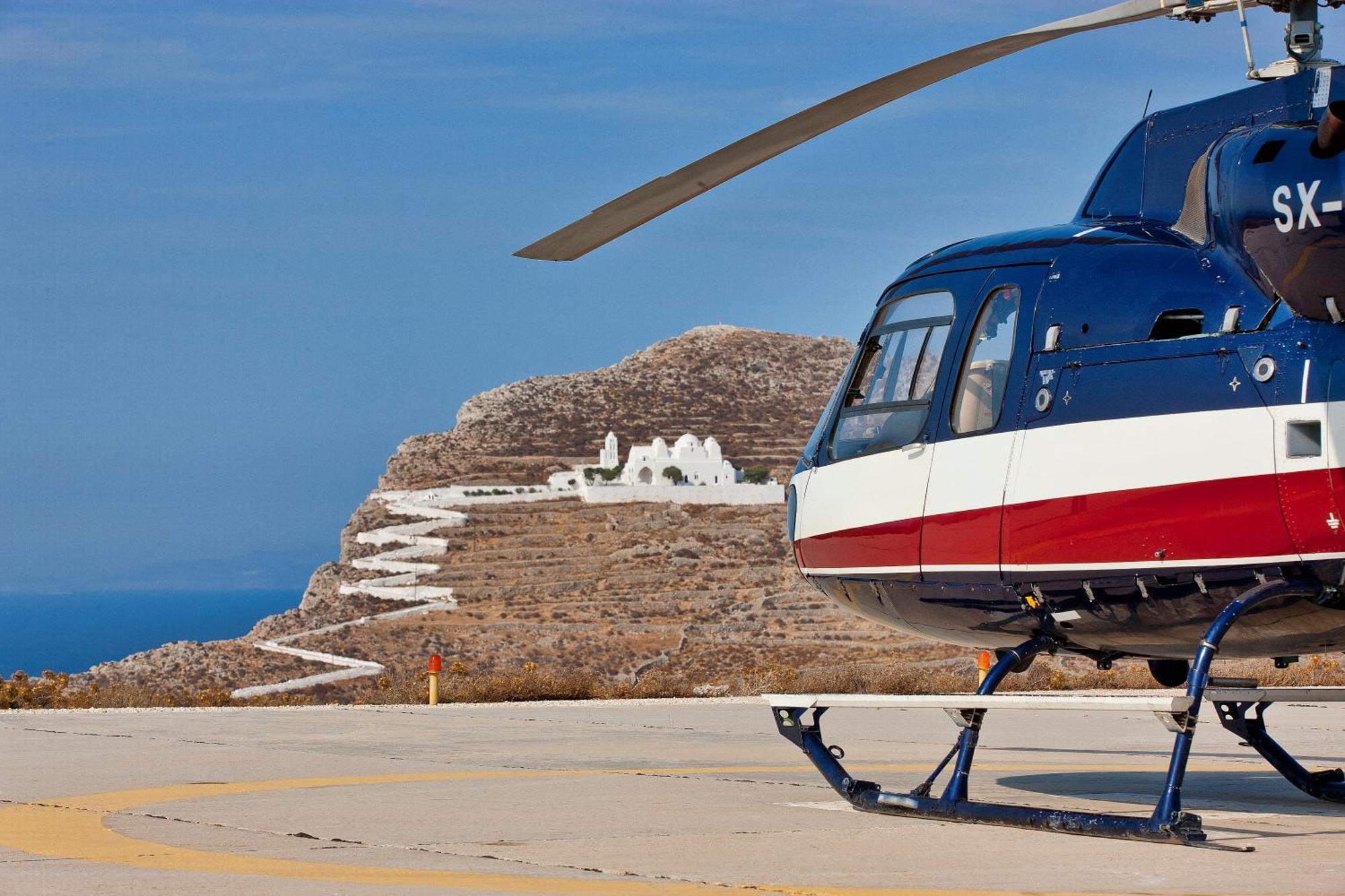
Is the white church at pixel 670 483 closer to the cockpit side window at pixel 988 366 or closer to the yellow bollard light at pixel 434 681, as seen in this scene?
the yellow bollard light at pixel 434 681

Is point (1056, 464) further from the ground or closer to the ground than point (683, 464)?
closer to the ground

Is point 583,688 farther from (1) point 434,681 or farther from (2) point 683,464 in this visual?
(2) point 683,464

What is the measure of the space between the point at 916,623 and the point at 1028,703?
7.22ft

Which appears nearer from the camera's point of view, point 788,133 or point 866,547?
point 788,133

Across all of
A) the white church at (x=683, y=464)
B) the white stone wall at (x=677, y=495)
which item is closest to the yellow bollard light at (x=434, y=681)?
the white stone wall at (x=677, y=495)

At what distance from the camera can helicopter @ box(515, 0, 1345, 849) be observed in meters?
8.06

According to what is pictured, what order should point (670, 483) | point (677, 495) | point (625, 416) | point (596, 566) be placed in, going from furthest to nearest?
point (625, 416)
point (670, 483)
point (677, 495)
point (596, 566)

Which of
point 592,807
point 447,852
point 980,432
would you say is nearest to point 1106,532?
point 980,432

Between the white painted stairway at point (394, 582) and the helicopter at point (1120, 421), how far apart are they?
7243cm

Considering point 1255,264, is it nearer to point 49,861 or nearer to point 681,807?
point 681,807

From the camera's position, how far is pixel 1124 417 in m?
8.86

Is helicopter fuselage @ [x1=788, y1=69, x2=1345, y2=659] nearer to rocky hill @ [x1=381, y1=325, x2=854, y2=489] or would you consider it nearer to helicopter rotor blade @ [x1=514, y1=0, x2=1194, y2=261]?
helicopter rotor blade @ [x1=514, y1=0, x2=1194, y2=261]

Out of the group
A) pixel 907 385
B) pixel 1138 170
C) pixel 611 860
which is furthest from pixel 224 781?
pixel 1138 170

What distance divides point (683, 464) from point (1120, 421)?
143501 mm
